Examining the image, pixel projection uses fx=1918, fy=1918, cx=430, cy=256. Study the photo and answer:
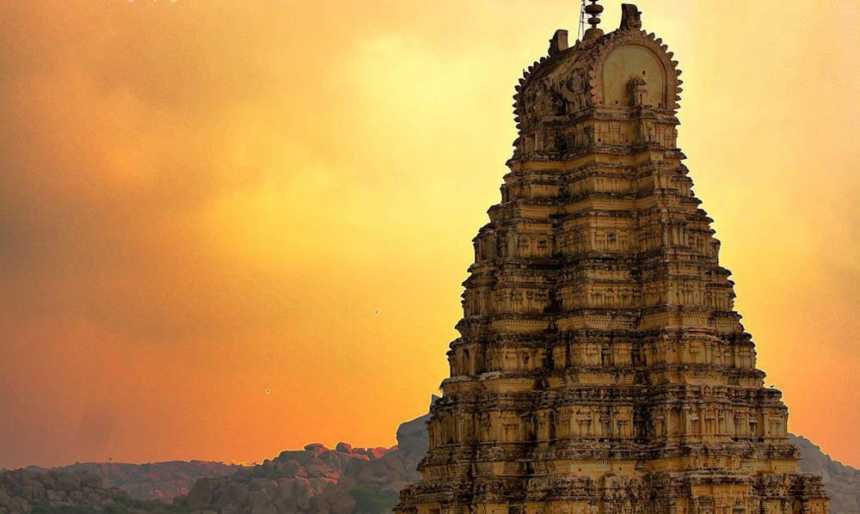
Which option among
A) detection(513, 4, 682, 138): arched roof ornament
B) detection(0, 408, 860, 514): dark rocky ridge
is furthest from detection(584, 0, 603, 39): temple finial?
detection(0, 408, 860, 514): dark rocky ridge

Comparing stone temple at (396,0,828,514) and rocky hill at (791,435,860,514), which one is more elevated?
rocky hill at (791,435,860,514)

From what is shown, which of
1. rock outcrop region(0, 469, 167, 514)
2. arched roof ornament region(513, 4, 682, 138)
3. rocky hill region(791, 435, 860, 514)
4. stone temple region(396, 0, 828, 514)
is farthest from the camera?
rocky hill region(791, 435, 860, 514)

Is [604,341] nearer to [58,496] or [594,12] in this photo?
[594,12]

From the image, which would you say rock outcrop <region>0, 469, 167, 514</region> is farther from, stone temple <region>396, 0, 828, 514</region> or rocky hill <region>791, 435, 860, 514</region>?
stone temple <region>396, 0, 828, 514</region>

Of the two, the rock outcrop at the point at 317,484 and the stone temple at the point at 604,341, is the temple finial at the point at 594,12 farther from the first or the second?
the rock outcrop at the point at 317,484

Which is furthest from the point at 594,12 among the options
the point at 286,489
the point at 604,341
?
the point at 286,489

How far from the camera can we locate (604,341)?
186 feet

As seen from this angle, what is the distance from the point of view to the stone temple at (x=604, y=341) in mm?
55469

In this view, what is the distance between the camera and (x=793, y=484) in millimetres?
57812

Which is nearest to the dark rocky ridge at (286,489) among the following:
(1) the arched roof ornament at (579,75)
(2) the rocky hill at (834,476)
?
(2) the rocky hill at (834,476)

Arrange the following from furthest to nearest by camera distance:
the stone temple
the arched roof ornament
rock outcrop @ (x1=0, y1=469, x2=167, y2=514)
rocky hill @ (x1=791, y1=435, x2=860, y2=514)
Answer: rocky hill @ (x1=791, y1=435, x2=860, y2=514)
rock outcrop @ (x1=0, y1=469, x2=167, y2=514)
the arched roof ornament
the stone temple

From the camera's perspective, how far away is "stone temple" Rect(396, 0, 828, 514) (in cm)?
5547

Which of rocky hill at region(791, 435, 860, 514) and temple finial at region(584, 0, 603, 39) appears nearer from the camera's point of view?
temple finial at region(584, 0, 603, 39)

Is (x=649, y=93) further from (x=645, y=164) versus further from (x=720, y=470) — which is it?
(x=720, y=470)
